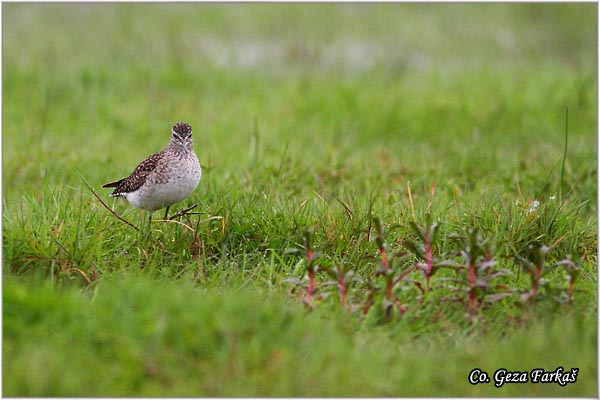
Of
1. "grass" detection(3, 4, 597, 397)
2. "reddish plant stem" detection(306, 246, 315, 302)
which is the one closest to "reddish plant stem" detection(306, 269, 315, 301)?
"reddish plant stem" detection(306, 246, 315, 302)

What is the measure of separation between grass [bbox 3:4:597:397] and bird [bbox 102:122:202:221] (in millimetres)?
215

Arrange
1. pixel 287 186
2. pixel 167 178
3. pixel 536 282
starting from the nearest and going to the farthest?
pixel 536 282 < pixel 167 178 < pixel 287 186

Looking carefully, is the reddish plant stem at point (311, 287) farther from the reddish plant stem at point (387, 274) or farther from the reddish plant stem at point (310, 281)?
the reddish plant stem at point (387, 274)

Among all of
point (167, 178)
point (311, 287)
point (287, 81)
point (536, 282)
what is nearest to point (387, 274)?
point (311, 287)

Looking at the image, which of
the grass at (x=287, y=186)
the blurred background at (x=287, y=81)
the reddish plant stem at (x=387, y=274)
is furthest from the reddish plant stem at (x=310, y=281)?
the blurred background at (x=287, y=81)

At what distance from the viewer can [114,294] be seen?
4258 millimetres

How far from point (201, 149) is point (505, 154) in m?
3.30

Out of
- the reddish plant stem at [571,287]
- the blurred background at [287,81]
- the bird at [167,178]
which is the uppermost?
the blurred background at [287,81]

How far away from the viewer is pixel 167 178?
214 inches

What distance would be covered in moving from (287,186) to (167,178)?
1647 mm

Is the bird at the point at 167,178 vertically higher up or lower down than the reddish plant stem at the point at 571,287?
higher up

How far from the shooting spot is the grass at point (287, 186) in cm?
393

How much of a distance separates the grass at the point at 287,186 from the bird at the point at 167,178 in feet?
0.71

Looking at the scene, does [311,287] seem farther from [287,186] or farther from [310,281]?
[287,186]
